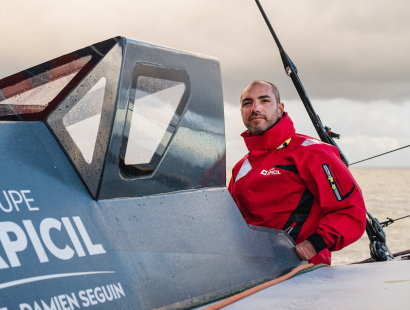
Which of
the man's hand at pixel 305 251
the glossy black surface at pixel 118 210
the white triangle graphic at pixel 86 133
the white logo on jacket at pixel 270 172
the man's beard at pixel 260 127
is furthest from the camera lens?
the man's beard at pixel 260 127

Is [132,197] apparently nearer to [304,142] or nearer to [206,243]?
[206,243]

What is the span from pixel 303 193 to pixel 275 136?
36 cm

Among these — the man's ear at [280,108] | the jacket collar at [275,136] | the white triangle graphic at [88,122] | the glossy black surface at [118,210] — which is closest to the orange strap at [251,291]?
the glossy black surface at [118,210]

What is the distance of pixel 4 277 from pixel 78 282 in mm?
200

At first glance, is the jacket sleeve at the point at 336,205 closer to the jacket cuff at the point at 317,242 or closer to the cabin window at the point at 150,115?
the jacket cuff at the point at 317,242

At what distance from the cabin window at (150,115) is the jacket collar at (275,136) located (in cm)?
111

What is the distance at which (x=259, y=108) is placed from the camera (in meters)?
3.06

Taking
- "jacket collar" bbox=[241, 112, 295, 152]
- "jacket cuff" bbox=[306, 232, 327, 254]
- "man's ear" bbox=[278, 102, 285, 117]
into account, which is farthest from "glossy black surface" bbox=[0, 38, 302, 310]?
"man's ear" bbox=[278, 102, 285, 117]

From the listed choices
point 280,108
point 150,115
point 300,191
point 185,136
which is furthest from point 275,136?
point 150,115

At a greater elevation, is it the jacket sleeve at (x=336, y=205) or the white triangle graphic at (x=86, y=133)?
the white triangle graphic at (x=86, y=133)

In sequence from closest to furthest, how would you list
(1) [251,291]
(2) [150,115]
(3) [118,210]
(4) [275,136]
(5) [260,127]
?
(3) [118,210], (2) [150,115], (1) [251,291], (4) [275,136], (5) [260,127]

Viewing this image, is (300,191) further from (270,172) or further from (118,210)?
(118,210)

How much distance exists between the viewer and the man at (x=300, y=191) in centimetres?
253

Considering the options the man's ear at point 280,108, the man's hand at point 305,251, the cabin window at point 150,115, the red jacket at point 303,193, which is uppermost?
the man's ear at point 280,108
